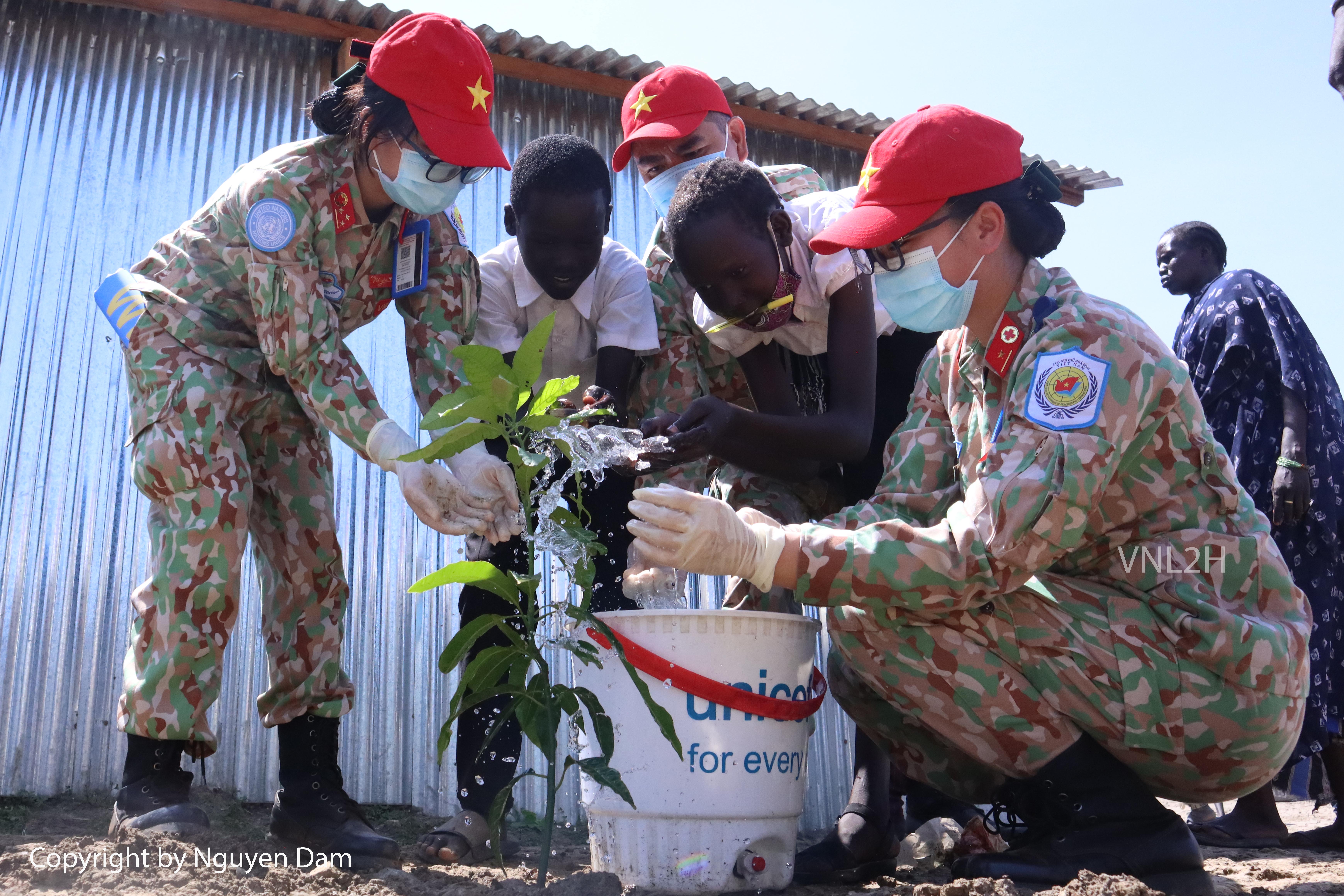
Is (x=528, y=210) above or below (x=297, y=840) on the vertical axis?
above

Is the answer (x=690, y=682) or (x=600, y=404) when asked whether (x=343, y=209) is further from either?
(x=690, y=682)

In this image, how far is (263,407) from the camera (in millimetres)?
2479

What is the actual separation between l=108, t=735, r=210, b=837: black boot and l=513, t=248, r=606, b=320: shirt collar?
1.35 m

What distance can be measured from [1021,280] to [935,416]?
43 centimetres

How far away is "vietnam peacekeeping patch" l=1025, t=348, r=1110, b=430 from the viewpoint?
1783mm

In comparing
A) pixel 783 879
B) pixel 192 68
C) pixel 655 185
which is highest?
pixel 192 68

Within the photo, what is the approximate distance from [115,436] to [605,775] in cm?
294

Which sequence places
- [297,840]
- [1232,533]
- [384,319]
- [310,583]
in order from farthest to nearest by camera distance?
[384,319]
[310,583]
[297,840]
[1232,533]

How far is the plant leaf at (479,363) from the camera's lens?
1.74 metres

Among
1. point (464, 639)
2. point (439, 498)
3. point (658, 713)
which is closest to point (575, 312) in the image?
point (439, 498)

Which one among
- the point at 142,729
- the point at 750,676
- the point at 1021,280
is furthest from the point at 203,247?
the point at 1021,280

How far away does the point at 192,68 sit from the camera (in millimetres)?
4199

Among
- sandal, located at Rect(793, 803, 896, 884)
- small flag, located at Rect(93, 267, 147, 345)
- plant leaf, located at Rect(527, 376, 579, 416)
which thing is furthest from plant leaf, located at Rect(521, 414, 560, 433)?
small flag, located at Rect(93, 267, 147, 345)

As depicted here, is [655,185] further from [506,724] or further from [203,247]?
[506,724]
